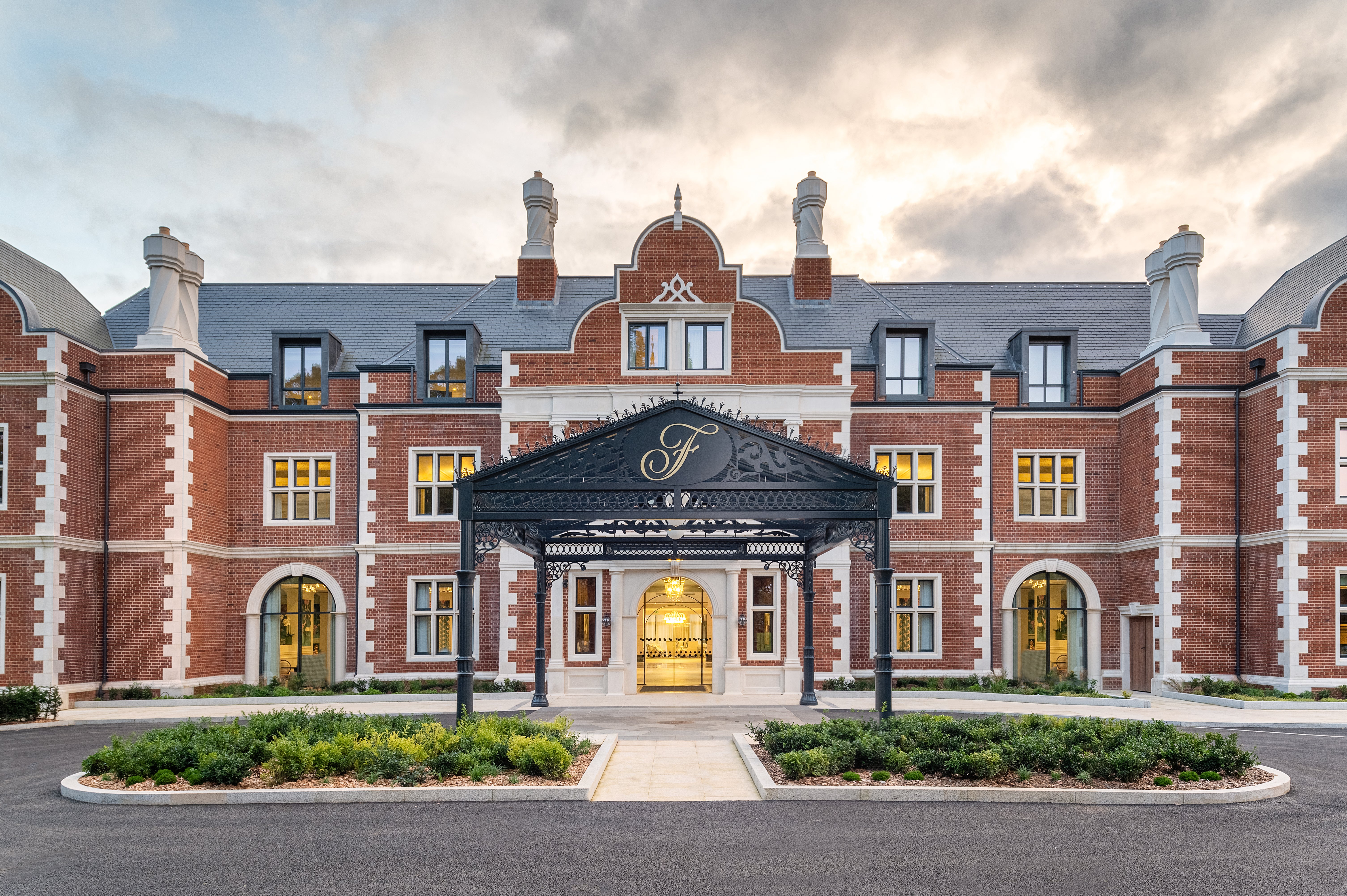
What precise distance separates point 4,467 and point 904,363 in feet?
75.2

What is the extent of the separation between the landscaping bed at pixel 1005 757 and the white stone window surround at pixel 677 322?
→ 13.8 meters

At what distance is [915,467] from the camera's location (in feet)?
86.0

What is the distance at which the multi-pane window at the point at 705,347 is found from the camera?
1014 inches

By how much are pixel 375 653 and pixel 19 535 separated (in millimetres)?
8817

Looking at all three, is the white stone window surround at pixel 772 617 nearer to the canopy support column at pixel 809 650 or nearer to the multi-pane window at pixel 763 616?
the multi-pane window at pixel 763 616

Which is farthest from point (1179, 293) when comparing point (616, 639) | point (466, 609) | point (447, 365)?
point (466, 609)

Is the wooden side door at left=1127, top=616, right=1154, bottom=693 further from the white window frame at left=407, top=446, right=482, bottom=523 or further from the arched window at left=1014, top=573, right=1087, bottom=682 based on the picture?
the white window frame at left=407, top=446, right=482, bottom=523

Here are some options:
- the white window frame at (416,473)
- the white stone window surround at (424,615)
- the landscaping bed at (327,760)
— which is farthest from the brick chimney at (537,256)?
the landscaping bed at (327,760)

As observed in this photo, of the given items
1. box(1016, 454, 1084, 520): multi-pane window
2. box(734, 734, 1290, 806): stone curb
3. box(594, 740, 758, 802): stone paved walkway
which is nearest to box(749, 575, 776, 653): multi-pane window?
box(1016, 454, 1084, 520): multi-pane window

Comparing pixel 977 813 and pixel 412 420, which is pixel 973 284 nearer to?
pixel 412 420

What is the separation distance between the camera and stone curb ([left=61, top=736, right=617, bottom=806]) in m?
10.9

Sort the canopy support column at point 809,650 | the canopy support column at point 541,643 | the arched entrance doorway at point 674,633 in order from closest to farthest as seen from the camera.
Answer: the canopy support column at point 541,643, the canopy support column at point 809,650, the arched entrance doorway at point 674,633

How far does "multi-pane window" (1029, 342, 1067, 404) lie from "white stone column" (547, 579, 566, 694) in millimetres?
14644

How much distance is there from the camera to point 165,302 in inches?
985
